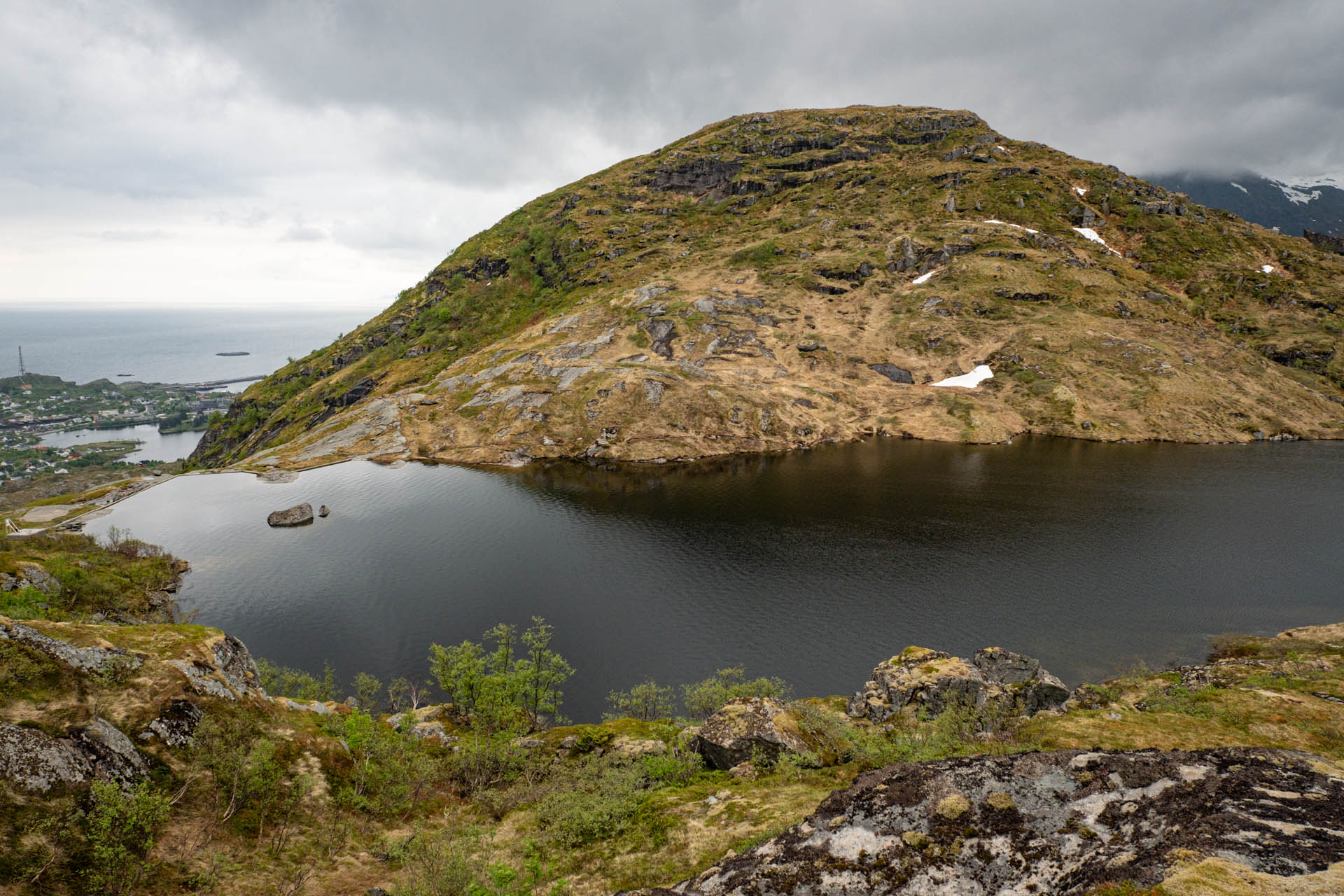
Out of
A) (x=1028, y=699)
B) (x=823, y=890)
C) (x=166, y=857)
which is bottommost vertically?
(x=1028, y=699)

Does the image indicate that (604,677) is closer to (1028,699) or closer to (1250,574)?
(1028,699)

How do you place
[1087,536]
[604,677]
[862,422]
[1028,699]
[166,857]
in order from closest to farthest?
[166,857]
[1028,699]
[604,677]
[1087,536]
[862,422]

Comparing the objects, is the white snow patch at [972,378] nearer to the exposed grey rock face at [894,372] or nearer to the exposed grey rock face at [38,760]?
the exposed grey rock face at [894,372]

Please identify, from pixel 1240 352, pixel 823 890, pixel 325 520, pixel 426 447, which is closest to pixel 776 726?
pixel 823 890

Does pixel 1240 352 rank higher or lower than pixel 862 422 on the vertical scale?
higher

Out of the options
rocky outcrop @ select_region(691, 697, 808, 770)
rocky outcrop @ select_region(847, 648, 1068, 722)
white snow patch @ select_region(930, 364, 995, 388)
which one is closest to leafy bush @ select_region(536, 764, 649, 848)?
rocky outcrop @ select_region(691, 697, 808, 770)

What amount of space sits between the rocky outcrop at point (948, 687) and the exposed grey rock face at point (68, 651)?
164ft

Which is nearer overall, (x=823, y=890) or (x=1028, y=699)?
(x=823, y=890)

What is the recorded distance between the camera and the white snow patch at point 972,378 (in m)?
156

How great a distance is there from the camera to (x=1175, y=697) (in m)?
40.0

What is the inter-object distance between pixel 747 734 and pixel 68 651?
36409mm

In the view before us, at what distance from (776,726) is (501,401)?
130 metres

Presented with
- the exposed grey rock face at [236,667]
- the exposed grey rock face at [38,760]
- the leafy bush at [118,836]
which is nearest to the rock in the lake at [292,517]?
the exposed grey rock face at [236,667]

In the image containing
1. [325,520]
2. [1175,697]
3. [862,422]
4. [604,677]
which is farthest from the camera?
[862,422]
